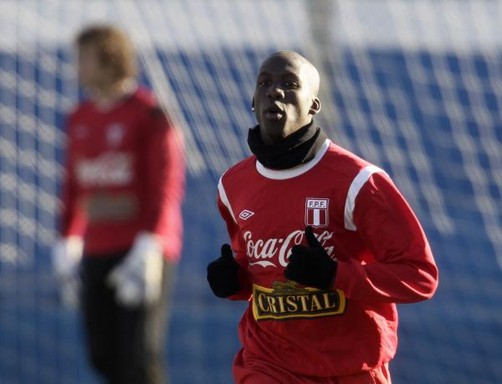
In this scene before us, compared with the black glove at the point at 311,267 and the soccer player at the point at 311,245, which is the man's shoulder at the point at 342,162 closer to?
the soccer player at the point at 311,245

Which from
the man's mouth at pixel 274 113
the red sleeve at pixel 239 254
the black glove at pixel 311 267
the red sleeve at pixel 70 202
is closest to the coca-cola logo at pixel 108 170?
the red sleeve at pixel 70 202

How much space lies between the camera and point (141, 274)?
16.7ft

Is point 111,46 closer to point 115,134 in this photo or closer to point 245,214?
point 115,134

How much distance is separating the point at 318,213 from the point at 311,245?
0.12m

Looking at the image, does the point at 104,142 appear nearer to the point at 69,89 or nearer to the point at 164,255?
the point at 164,255

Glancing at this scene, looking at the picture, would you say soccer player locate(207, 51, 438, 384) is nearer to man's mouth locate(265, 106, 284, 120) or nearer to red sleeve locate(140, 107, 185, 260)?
man's mouth locate(265, 106, 284, 120)

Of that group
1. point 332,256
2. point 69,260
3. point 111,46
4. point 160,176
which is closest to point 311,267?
point 332,256

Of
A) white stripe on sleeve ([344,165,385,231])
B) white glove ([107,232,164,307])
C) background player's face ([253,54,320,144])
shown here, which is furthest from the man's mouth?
white glove ([107,232,164,307])

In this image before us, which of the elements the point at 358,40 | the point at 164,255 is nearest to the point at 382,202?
the point at 164,255

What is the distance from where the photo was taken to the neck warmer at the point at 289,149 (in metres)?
2.97

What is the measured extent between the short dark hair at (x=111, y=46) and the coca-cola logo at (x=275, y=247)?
2.39 meters

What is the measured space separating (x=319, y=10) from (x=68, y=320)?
2.34 metres

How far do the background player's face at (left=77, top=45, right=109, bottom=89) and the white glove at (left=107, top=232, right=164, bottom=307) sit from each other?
707mm

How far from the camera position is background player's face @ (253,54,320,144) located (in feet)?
9.67
